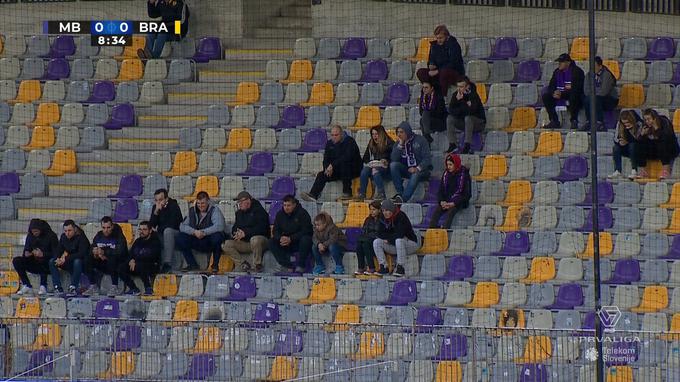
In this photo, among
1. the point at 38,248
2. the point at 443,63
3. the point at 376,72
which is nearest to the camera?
the point at 38,248

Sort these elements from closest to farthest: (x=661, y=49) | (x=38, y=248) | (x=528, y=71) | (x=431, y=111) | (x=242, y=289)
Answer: (x=242, y=289), (x=38, y=248), (x=431, y=111), (x=528, y=71), (x=661, y=49)

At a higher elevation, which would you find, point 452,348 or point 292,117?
point 292,117

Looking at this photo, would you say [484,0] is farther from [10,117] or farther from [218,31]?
[10,117]

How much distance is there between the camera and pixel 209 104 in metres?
29.2

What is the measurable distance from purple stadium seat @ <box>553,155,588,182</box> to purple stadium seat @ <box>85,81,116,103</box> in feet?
22.6

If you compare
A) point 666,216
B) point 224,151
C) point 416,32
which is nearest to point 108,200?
point 224,151

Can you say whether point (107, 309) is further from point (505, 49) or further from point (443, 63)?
point (505, 49)

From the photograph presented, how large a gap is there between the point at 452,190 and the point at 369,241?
1.32 m

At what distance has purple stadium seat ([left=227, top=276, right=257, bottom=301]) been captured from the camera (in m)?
25.8

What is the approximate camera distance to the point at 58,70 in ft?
98.7

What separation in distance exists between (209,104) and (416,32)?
10.9ft

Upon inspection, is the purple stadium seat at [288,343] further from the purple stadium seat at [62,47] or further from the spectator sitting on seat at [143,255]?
the purple stadium seat at [62,47]

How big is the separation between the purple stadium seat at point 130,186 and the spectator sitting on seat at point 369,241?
3.73 metres

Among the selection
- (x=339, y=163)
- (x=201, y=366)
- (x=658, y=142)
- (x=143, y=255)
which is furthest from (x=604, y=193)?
(x=143, y=255)
